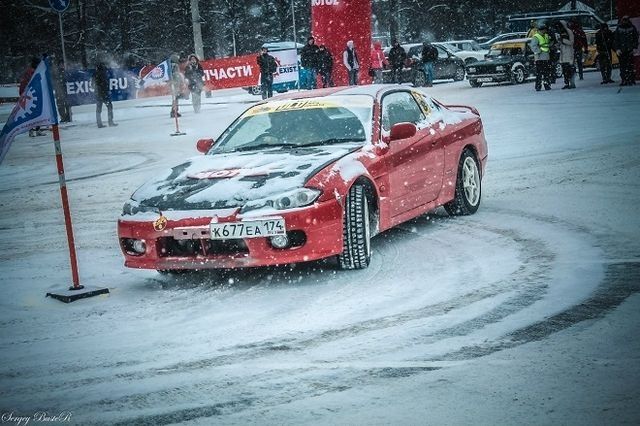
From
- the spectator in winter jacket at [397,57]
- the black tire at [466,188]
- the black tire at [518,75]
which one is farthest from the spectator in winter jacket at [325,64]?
the black tire at [466,188]

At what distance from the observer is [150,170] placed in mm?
14812

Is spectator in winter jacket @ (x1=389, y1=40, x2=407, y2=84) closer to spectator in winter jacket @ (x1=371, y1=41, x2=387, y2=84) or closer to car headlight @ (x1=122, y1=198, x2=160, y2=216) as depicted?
spectator in winter jacket @ (x1=371, y1=41, x2=387, y2=84)

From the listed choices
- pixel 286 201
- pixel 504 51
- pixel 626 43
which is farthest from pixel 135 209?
pixel 504 51

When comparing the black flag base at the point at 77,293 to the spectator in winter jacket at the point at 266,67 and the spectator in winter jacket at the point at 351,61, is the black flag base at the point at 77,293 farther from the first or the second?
the spectator in winter jacket at the point at 351,61

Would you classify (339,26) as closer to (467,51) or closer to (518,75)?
(518,75)

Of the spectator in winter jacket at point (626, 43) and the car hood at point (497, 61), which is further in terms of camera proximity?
the car hood at point (497, 61)

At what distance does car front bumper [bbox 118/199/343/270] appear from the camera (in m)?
6.52

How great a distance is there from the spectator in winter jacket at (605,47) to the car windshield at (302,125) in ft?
63.4

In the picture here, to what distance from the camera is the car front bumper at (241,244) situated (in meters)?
6.52

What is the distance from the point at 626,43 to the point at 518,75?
691 centimetres

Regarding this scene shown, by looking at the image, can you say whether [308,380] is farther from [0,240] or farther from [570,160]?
[570,160]

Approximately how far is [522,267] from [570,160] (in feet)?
20.2

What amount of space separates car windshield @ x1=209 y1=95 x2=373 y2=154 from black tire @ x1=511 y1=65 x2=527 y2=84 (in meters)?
23.4

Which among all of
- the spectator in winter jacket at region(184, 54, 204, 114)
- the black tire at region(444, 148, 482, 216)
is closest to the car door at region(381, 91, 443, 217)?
the black tire at region(444, 148, 482, 216)
